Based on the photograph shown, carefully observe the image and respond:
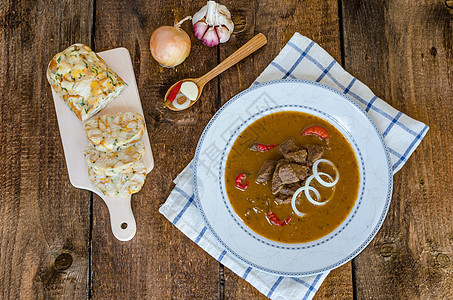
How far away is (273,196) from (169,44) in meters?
1.73

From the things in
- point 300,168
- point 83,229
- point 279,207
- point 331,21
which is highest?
point 331,21

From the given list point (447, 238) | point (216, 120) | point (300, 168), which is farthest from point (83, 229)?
point (447, 238)

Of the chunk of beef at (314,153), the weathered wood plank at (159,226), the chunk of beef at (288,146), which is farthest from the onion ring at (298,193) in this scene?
the weathered wood plank at (159,226)

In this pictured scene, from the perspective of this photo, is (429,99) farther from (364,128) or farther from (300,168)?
(300,168)

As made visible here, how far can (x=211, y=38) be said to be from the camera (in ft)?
13.4

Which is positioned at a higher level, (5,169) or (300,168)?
(300,168)

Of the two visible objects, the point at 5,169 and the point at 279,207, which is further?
the point at 5,169

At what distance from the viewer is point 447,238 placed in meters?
4.12

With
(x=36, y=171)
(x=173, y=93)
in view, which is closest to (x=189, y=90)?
(x=173, y=93)

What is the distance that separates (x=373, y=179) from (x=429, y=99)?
1.11 metres

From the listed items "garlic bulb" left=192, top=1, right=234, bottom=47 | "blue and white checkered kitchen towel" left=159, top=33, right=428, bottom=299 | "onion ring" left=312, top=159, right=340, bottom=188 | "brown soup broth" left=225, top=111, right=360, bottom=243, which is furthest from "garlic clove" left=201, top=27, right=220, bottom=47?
"onion ring" left=312, top=159, right=340, bottom=188

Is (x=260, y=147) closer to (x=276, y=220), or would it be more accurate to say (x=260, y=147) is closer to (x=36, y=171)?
(x=276, y=220)

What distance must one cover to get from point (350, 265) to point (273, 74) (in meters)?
2.02

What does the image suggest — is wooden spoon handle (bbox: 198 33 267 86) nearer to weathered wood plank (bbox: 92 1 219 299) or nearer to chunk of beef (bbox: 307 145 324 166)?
weathered wood plank (bbox: 92 1 219 299)
